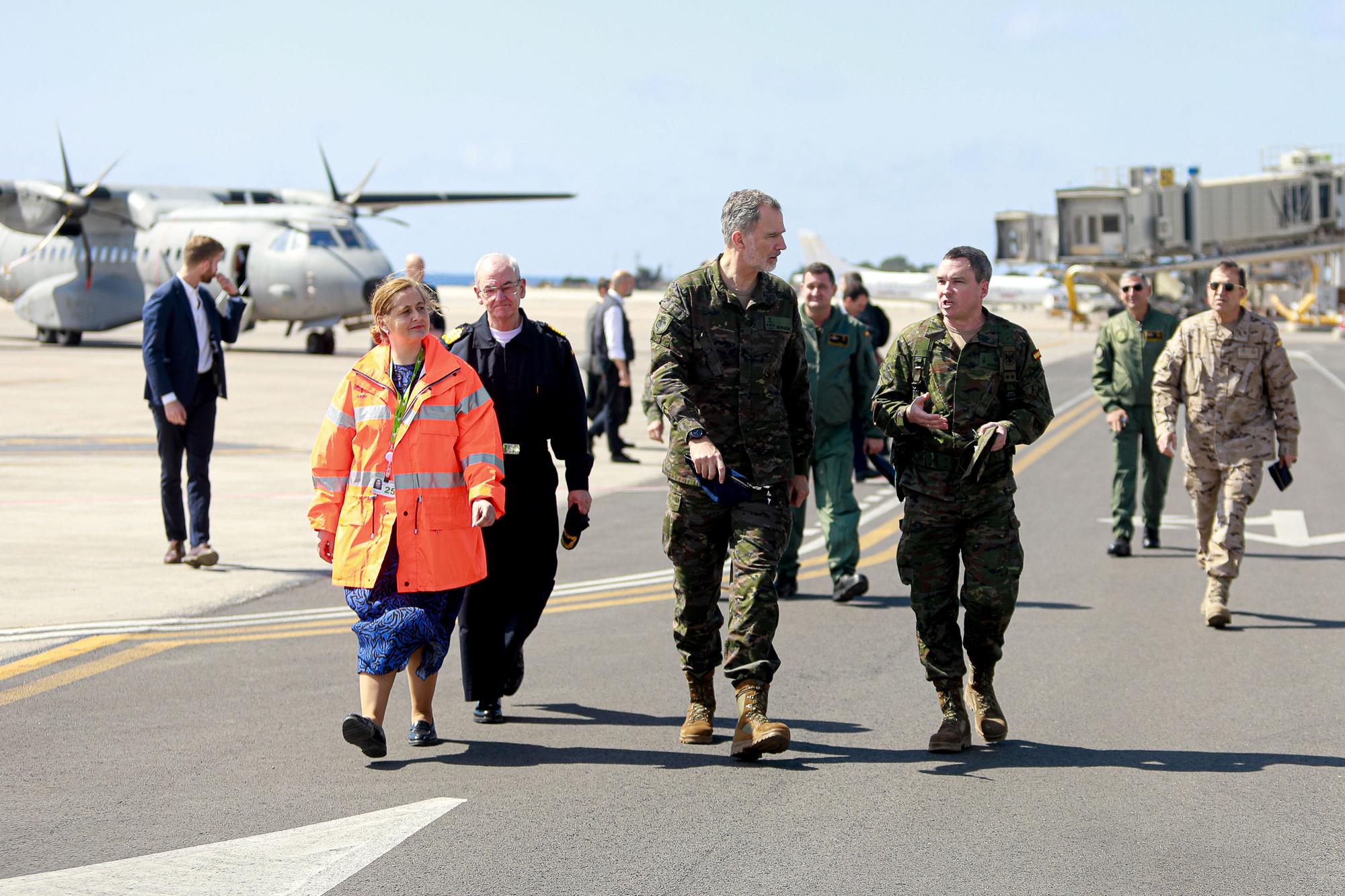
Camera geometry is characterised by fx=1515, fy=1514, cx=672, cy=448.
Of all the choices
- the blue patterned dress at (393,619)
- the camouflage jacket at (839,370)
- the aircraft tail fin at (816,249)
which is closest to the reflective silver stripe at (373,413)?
the blue patterned dress at (393,619)

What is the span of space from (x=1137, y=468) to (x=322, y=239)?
2750cm

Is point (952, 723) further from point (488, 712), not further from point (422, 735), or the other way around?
point (422, 735)

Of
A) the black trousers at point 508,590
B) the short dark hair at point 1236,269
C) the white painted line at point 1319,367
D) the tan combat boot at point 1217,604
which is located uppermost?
the short dark hair at point 1236,269

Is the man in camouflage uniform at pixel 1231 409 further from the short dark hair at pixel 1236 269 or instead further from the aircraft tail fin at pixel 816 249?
the aircraft tail fin at pixel 816 249

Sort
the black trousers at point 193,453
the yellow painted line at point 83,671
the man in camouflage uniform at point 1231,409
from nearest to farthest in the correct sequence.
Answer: the yellow painted line at point 83,671, the man in camouflage uniform at point 1231,409, the black trousers at point 193,453

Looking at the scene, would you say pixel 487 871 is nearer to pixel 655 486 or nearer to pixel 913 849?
pixel 913 849

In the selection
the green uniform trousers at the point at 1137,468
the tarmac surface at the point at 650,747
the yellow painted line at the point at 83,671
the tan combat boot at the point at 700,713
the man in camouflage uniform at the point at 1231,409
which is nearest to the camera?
the tarmac surface at the point at 650,747

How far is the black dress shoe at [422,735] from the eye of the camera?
6.04 m

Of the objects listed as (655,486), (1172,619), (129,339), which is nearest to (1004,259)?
(129,339)

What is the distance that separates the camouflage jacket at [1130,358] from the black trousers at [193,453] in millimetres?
6474

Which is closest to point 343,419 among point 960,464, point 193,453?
point 960,464

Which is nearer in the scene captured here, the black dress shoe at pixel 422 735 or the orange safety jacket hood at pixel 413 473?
the orange safety jacket hood at pixel 413 473

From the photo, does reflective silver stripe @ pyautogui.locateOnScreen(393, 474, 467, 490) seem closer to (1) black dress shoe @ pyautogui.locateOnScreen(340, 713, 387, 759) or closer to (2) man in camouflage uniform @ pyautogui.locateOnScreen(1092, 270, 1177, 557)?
(1) black dress shoe @ pyautogui.locateOnScreen(340, 713, 387, 759)

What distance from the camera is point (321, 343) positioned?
38688mm
